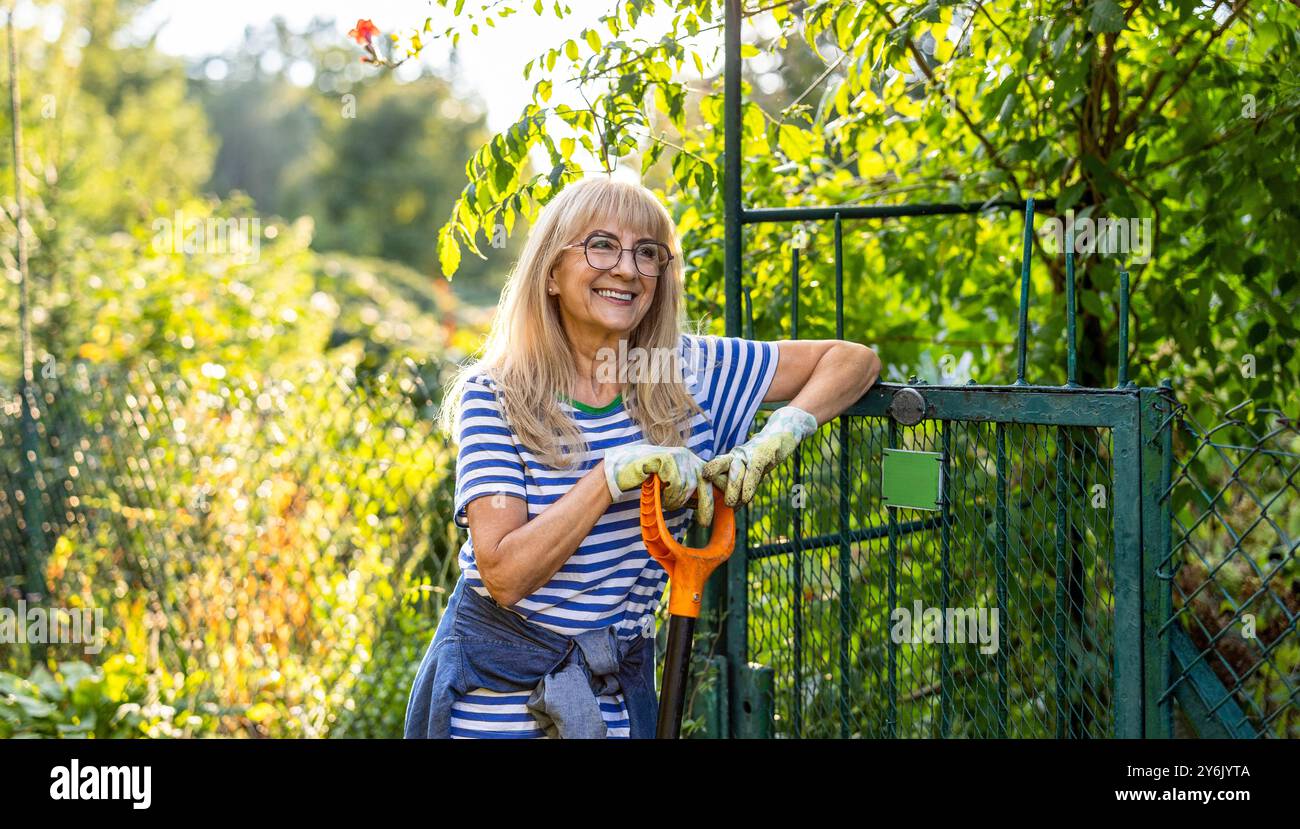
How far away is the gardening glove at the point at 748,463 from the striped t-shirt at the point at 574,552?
15cm

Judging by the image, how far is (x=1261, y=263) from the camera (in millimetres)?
2873

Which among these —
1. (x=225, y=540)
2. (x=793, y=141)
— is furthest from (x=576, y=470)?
(x=225, y=540)

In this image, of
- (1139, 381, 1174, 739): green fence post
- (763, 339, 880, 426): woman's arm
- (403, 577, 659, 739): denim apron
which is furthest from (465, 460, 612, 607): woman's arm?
(1139, 381, 1174, 739): green fence post

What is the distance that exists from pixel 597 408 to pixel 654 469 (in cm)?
28

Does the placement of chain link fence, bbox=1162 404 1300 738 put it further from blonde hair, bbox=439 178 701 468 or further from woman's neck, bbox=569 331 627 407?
woman's neck, bbox=569 331 627 407

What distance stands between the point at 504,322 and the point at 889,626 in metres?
1.10

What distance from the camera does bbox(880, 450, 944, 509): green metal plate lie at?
8.30 ft

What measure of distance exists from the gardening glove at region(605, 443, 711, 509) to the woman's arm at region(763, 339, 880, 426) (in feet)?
1.28

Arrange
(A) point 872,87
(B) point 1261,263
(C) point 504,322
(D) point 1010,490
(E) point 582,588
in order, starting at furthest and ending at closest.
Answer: (A) point 872,87, (B) point 1261,263, (D) point 1010,490, (C) point 504,322, (E) point 582,588

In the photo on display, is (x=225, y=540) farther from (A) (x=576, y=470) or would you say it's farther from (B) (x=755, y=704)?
(A) (x=576, y=470)

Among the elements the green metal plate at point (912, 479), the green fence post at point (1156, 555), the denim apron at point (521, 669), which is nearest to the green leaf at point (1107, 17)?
the green fence post at point (1156, 555)

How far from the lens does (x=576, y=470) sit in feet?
7.44
